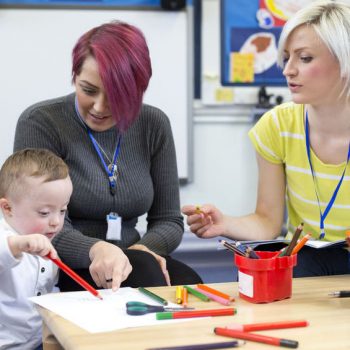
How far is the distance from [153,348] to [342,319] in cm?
35

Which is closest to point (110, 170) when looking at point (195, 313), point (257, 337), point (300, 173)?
point (300, 173)

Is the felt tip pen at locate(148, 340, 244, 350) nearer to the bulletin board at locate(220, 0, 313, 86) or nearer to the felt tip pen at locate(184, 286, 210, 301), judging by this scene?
the felt tip pen at locate(184, 286, 210, 301)

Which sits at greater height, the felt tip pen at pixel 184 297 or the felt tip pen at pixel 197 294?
the felt tip pen at pixel 184 297

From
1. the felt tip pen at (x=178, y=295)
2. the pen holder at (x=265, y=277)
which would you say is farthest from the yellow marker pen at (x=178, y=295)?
the pen holder at (x=265, y=277)

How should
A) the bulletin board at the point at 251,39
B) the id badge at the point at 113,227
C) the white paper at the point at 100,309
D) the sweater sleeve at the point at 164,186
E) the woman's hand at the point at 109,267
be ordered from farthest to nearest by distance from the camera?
the bulletin board at the point at 251,39
the sweater sleeve at the point at 164,186
the id badge at the point at 113,227
the woman's hand at the point at 109,267
the white paper at the point at 100,309

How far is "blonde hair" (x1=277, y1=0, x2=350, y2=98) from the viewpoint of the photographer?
153cm

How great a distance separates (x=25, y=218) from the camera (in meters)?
1.33

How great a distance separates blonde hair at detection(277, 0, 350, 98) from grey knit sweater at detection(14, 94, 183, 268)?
1.58 feet

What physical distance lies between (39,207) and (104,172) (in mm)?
394

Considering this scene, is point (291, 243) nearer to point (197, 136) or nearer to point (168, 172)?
point (168, 172)

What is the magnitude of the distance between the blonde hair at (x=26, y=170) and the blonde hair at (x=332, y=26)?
2.25ft

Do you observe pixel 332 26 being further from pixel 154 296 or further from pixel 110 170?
pixel 154 296

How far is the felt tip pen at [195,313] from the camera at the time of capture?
1010 millimetres

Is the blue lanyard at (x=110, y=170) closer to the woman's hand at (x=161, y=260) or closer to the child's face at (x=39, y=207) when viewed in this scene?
the woman's hand at (x=161, y=260)
